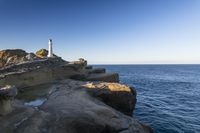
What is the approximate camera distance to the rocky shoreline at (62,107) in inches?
471

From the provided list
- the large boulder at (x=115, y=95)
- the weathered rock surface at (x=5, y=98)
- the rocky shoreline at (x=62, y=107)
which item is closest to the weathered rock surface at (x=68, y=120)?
the rocky shoreline at (x=62, y=107)

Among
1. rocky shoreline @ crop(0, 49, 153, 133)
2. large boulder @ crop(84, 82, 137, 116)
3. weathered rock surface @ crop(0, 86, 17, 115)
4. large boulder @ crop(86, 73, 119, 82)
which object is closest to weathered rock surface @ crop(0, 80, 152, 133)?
rocky shoreline @ crop(0, 49, 153, 133)

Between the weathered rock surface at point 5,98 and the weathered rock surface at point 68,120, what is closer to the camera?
the weathered rock surface at point 68,120

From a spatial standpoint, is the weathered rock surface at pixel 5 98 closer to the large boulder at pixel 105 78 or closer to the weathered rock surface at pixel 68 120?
the weathered rock surface at pixel 68 120

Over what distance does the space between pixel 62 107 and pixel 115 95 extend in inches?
276

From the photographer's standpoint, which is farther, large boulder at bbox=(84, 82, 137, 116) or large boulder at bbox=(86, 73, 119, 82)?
large boulder at bbox=(86, 73, 119, 82)

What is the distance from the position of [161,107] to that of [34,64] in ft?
68.3

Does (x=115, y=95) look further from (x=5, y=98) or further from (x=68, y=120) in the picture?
(x=5, y=98)

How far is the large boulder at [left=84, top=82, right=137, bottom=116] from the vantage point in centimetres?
2002

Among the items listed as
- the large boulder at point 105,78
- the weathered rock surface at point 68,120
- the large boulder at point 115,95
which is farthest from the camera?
the large boulder at point 105,78

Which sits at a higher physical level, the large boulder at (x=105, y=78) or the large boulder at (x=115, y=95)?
the large boulder at (x=105, y=78)

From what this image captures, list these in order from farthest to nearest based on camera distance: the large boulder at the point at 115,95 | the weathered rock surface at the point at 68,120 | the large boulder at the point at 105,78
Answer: the large boulder at the point at 105,78, the large boulder at the point at 115,95, the weathered rock surface at the point at 68,120

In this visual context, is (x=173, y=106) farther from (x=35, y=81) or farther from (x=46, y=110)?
(x=46, y=110)

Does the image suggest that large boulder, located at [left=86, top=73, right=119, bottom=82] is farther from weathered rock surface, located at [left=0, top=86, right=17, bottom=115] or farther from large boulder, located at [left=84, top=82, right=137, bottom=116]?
weathered rock surface, located at [left=0, top=86, right=17, bottom=115]
